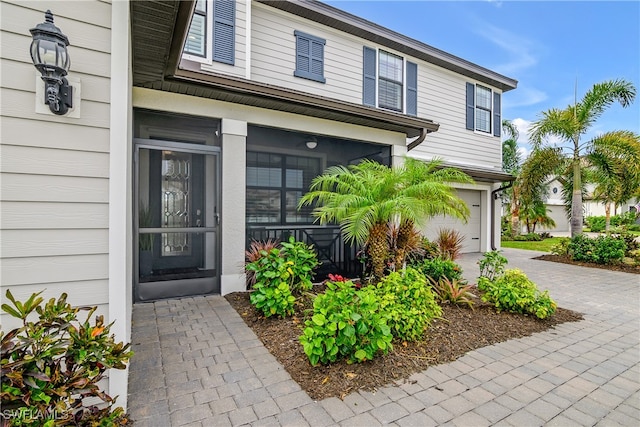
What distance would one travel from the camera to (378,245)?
4.57 metres

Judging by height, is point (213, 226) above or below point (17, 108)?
below

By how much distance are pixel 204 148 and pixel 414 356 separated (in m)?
3.97

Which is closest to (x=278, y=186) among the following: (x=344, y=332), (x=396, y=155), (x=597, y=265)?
(x=396, y=155)

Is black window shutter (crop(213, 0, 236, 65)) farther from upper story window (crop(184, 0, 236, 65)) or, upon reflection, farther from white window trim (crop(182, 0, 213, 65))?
white window trim (crop(182, 0, 213, 65))

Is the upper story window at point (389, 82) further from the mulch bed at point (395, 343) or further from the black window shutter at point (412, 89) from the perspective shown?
the mulch bed at point (395, 343)

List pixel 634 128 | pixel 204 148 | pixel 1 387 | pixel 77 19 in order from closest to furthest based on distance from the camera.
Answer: pixel 1 387, pixel 77 19, pixel 204 148, pixel 634 128

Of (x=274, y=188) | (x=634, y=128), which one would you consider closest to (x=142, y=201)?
(x=274, y=188)

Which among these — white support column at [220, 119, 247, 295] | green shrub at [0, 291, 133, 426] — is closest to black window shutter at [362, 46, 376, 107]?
white support column at [220, 119, 247, 295]

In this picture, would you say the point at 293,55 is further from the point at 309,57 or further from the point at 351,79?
the point at 351,79

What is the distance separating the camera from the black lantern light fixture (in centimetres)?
177

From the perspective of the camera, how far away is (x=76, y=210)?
79.2 inches

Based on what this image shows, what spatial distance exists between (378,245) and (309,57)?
5049 millimetres

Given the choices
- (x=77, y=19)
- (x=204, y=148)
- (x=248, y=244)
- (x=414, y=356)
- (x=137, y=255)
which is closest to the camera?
(x=77, y=19)

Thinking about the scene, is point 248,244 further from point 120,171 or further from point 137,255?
point 120,171
